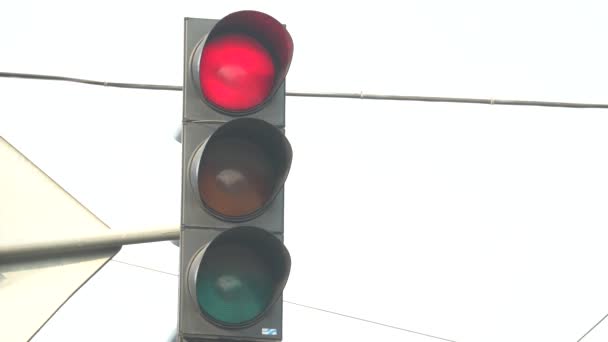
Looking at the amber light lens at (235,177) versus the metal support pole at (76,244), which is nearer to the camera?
the amber light lens at (235,177)

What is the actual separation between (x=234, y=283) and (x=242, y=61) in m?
0.59

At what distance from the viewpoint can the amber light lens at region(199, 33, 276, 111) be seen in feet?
10.5

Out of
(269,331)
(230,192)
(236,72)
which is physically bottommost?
(269,331)

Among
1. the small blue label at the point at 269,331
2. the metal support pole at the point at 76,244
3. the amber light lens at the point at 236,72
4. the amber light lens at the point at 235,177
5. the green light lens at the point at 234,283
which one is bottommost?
the small blue label at the point at 269,331

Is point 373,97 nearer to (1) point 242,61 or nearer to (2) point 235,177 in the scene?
(1) point 242,61

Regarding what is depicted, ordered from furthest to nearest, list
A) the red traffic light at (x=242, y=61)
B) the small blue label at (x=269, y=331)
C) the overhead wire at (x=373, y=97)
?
the overhead wire at (x=373, y=97) < the red traffic light at (x=242, y=61) < the small blue label at (x=269, y=331)

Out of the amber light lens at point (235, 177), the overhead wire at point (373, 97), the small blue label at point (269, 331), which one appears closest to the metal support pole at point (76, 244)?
the amber light lens at point (235, 177)

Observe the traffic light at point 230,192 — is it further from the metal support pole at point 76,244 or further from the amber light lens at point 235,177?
the metal support pole at point 76,244

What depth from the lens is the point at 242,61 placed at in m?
3.33

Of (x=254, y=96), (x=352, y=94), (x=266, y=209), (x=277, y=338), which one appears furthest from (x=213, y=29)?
(x=352, y=94)

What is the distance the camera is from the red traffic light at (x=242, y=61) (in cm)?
320

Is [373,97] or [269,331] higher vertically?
[373,97]

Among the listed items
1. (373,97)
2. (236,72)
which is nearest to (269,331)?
(236,72)

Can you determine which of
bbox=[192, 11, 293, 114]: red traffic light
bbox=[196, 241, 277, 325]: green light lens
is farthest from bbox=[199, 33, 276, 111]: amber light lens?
bbox=[196, 241, 277, 325]: green light lens
